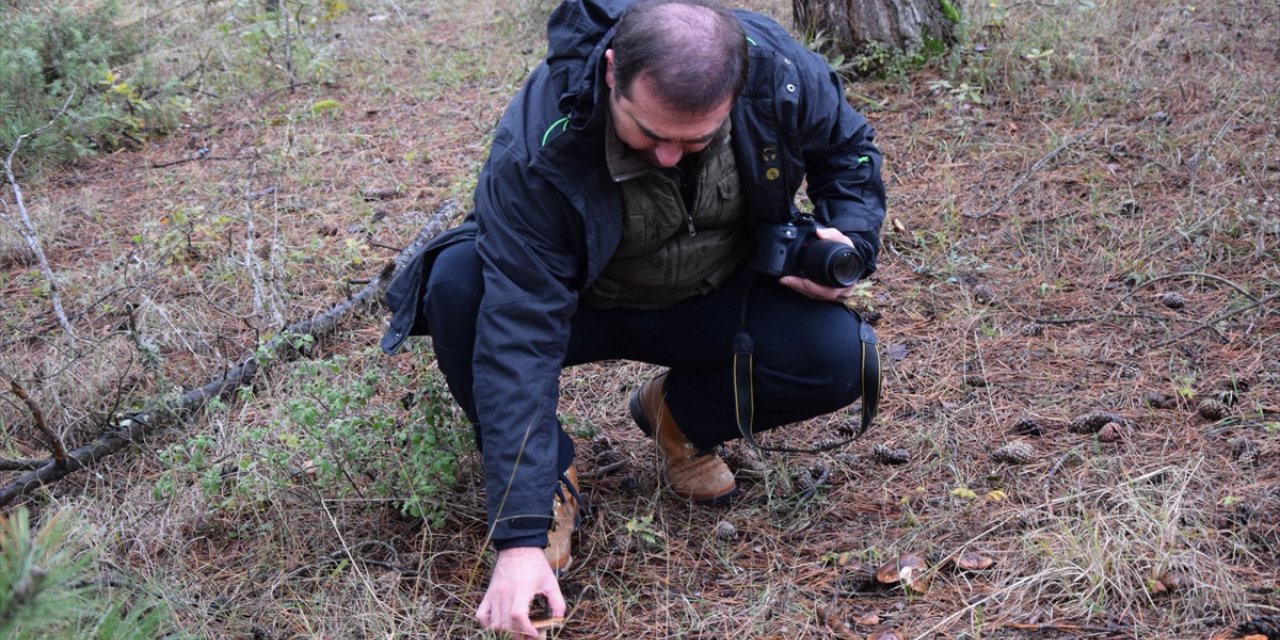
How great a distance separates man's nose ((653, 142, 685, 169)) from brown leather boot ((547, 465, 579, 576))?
2.60 feet

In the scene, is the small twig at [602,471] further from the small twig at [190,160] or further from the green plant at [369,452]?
the small twig at [190,160]

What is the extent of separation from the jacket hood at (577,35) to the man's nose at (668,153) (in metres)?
0.23

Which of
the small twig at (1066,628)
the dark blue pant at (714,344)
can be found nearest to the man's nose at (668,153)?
the dark blue pant at (714,344)

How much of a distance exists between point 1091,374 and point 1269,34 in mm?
2872

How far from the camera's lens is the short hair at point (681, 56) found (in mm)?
2059

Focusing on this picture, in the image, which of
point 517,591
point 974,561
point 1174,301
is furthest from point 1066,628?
point 1174,301

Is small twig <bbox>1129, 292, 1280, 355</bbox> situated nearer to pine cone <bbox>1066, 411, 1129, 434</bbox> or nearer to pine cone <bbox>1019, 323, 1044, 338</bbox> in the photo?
pine cone <bbox>1019, 323, 1044, 338</bbox>

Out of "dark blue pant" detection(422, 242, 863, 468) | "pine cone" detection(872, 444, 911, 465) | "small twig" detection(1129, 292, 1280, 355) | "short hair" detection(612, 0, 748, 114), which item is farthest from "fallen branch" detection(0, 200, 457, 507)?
"small twig" detection(1129, 292, 1280, 355)

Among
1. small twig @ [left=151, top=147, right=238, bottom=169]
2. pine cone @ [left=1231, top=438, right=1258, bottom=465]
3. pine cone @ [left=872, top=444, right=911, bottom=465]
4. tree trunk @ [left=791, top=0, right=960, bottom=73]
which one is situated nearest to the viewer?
pine cone @ [left=1231, top=438, right=1258, bottom=465]

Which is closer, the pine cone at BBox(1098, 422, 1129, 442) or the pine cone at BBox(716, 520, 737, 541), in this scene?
the pine cone at BBox(716, 520, 737, 541)

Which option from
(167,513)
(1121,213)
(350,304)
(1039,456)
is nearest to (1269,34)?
(1121,213)

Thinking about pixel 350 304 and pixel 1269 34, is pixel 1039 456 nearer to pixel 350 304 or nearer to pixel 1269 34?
pixel 350 304

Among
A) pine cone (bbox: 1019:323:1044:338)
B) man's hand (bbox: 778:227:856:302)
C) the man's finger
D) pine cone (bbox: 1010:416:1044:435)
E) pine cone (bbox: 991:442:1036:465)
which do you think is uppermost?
man's hand (bbox: 778:227:856:302)

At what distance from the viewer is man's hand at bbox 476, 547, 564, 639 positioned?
2.02 metres
